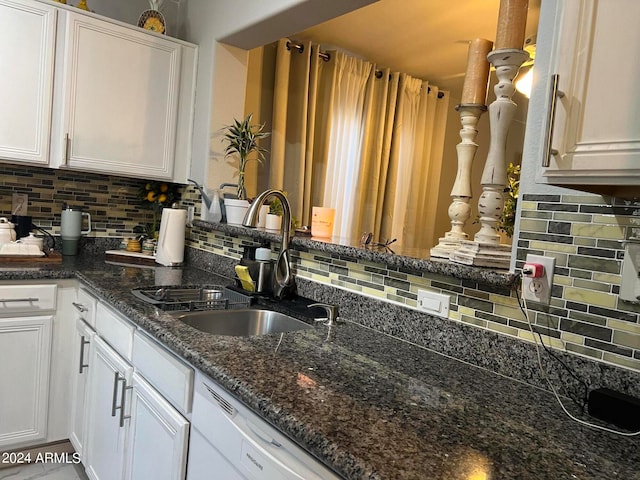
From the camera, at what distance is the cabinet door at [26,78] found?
2191mm

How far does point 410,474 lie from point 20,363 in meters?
1.97

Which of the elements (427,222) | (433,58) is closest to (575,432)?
(433,58)

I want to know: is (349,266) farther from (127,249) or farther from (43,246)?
(43,246)

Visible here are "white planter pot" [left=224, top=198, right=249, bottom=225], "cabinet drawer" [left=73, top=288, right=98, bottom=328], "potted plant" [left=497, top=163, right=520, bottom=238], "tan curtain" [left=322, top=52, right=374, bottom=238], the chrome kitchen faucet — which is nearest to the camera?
"potted plant" [left=497, top=163, right=520, bottom=238]

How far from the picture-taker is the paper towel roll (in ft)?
8.39

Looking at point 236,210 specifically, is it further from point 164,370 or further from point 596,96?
point 596,96

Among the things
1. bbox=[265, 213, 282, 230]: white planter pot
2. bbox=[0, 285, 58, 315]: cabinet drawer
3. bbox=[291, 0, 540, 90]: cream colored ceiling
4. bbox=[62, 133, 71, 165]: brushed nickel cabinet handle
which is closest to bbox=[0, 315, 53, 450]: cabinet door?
bbox=[0, 285, 58, 315]: cabinet drawer

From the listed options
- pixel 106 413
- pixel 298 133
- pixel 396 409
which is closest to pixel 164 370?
pixel 106 413

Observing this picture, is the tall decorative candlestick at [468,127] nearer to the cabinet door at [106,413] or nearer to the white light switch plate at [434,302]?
the white light switch plate at [434,302]

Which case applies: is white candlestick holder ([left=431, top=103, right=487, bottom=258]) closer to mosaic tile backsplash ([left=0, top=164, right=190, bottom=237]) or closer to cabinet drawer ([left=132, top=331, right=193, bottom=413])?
cabinet drawer ([left=132, top=331, right=193, bottom=413])

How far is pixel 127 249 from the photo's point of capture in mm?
2744

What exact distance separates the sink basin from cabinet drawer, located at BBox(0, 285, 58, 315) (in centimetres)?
88

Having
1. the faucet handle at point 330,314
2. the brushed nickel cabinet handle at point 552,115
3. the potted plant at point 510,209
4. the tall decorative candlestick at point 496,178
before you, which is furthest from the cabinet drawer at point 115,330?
the brushed nickel cabinet handle at point 552,115

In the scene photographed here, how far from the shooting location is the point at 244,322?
1.81 metres
